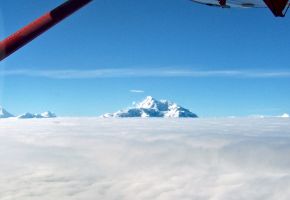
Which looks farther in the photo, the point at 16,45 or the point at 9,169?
the point at 9,169

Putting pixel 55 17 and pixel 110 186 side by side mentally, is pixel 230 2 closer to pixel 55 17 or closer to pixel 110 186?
pixel 55 17

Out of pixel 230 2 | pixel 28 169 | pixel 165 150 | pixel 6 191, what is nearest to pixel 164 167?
pixel 165 150

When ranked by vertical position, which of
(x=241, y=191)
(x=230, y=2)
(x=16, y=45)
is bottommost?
(x=241, y=191)

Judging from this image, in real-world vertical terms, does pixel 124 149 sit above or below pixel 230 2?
below

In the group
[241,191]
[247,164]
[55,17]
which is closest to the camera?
[55,17]

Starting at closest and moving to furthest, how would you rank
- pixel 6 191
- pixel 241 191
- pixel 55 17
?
pixel 55 17 → pixel 6 191 → pixel 241 191

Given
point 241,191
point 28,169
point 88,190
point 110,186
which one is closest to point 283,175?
point 241,191

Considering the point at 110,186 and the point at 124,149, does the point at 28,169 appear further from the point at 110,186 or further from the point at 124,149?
the point at 124,149
